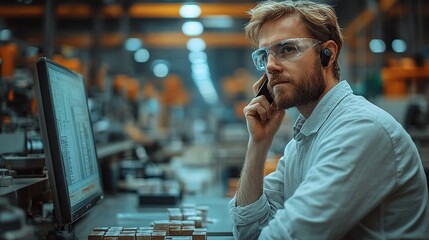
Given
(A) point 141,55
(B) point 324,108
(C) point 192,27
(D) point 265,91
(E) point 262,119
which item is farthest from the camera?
(A) point 141,55

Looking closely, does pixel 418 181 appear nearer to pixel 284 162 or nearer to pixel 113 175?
pixel 284 162

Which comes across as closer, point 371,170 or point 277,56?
point 371,170

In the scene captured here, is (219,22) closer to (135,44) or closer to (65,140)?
(135,44)

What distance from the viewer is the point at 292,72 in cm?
165

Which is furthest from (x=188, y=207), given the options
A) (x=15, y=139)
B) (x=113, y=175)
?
(x=113, y=175)

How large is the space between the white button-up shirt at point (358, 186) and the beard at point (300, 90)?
0.11 meters

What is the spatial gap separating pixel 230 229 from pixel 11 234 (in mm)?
1178

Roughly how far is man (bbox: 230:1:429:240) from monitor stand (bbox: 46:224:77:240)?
0.55 m

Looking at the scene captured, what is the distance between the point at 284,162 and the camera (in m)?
1.92

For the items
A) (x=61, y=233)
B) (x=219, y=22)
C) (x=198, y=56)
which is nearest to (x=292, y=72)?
(x=61, y=233)

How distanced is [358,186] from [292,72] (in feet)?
1.63

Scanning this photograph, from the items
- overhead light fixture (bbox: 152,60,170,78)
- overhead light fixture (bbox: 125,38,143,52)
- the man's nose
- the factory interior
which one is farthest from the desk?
overhead light fixture (bbox: 152,60,170,78)

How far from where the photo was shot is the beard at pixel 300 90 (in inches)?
65.1

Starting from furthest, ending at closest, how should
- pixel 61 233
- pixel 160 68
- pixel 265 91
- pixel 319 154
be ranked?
pixel 160 68 → pixel 265 91 → pixel 61 233 → pixel 319 154
